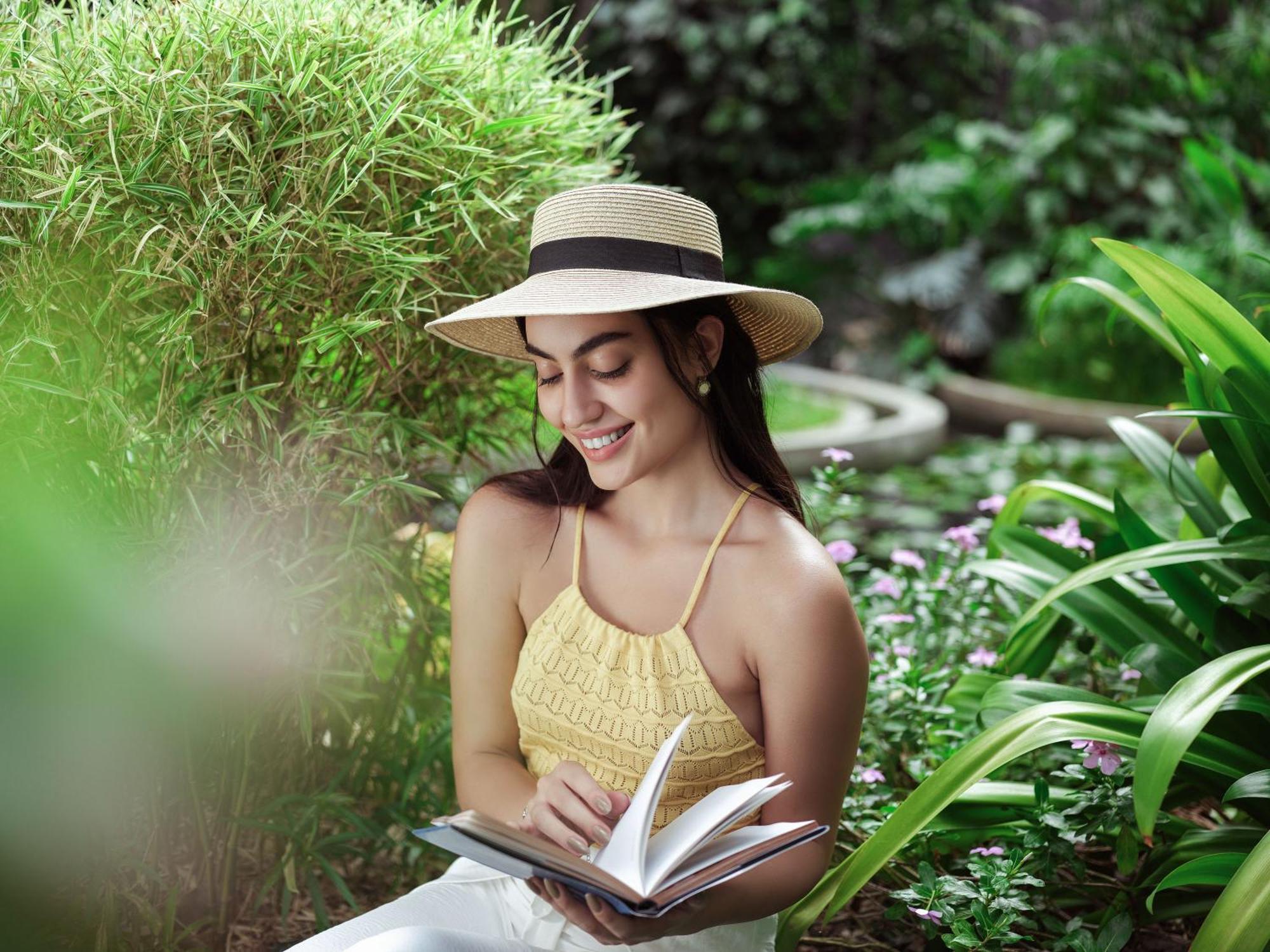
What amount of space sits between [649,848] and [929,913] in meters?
0.63

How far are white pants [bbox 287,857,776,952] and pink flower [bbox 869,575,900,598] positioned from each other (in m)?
1.02

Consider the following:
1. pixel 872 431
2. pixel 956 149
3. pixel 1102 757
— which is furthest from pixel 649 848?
pixel 956 149

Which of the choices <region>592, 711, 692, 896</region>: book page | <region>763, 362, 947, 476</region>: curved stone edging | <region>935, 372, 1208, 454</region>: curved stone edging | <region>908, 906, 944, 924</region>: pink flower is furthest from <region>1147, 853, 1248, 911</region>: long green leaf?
<region>935, 372, 1208, 454</region>: curved stone edging

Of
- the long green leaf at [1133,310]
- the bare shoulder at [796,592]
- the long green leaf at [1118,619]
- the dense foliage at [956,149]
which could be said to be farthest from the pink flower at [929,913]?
the dense foliage at [956,149]

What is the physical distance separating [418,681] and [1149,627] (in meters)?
1.21

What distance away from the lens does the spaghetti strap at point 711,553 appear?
4.91ft

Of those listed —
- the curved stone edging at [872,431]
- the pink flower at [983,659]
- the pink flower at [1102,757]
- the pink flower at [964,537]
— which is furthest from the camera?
the curved stone edging at [872,431]

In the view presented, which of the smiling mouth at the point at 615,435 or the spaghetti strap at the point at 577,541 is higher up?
the smiling mouth at the point at 615,435

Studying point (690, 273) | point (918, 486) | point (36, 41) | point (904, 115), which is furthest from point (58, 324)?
point (904, 115)

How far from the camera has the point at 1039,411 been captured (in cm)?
780

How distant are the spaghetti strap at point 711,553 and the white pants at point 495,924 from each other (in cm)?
37

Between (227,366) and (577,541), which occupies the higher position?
(227,366)

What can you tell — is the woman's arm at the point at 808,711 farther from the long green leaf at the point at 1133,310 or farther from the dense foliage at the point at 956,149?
the dense foliage at the point at 956,149

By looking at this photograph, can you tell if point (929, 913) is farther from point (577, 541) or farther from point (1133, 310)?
point (1133, 310)
